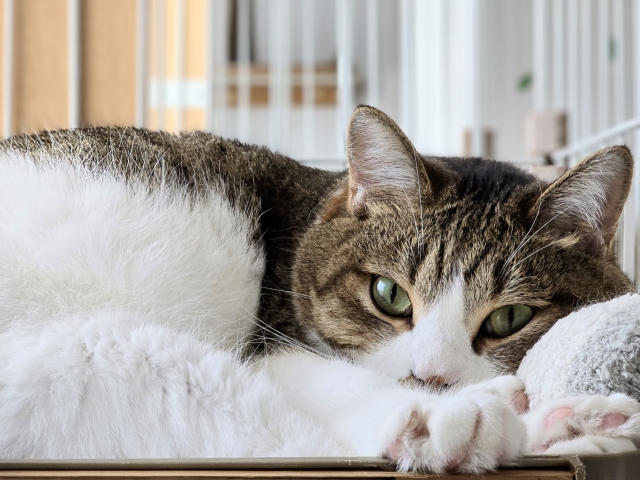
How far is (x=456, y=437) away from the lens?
0.54 metres

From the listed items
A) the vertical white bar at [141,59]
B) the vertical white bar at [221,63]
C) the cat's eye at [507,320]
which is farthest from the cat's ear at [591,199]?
the vertical white bar at [221,63]

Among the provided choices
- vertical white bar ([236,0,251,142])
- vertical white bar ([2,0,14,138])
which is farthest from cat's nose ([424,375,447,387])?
vertical white bar ([236,0,251,142])

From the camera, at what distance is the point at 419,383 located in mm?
768

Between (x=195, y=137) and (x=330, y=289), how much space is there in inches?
16.8

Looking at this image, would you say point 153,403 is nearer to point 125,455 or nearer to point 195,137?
Result: point 125,455

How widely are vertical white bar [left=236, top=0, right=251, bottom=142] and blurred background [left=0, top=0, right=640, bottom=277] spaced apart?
24 mm

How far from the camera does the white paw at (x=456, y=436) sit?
0.54 metres

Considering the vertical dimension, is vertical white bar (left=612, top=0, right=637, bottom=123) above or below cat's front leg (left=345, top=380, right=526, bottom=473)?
above

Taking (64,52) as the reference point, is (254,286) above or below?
below

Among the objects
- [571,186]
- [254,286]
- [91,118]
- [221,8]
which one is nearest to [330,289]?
[254,286]

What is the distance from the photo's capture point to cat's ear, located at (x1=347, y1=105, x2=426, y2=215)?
911 millimetres

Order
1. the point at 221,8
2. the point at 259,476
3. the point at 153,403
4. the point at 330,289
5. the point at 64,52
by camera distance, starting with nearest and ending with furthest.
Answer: the point at 259,476 → the point at 153,403 → the point at 330,289 → the point at 64,52 → the point at 221,8

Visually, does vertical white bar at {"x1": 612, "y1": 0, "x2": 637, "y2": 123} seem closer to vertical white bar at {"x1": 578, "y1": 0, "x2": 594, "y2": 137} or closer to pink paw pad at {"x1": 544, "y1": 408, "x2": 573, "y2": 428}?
vertical white bar at {"x1": 578, "y1": 0, "x2": 594, "y2": 137}

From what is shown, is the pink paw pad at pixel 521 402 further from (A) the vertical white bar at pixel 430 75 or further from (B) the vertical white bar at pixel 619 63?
(A) the vertical white bar at pixel 430 75
